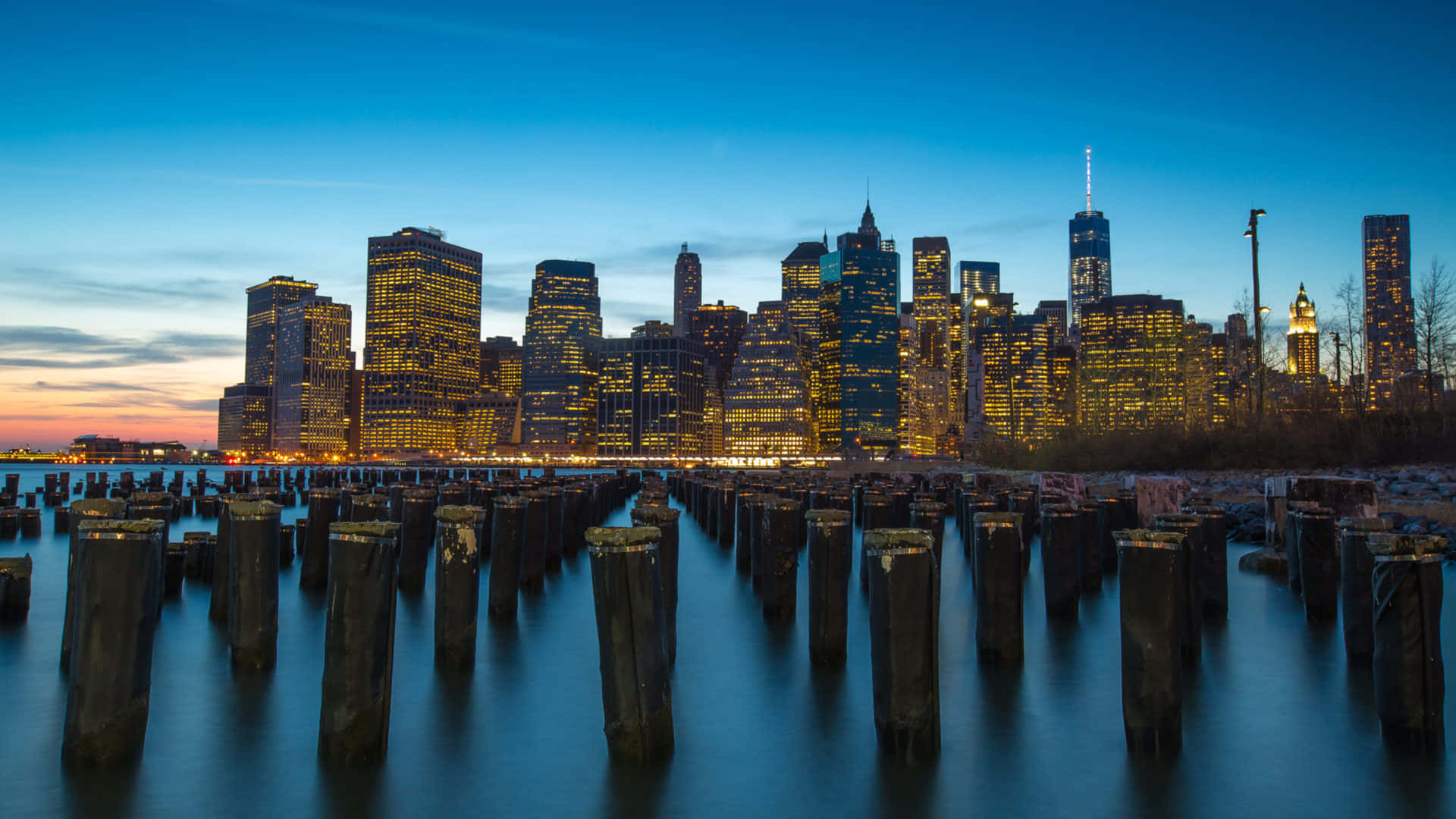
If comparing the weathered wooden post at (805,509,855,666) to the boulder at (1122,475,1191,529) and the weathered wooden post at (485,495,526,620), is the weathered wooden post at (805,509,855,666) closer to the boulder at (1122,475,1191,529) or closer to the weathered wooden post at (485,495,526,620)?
the weathered wooden post at (485,495,526,620)

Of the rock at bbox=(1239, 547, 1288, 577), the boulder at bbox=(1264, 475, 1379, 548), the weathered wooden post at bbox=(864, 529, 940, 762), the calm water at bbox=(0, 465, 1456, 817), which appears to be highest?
the boulder at bbox=(1264, 475, 1379, 548)

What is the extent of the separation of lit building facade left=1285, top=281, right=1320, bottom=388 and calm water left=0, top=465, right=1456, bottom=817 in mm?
49087

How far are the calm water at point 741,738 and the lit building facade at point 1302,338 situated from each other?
49.1 meters

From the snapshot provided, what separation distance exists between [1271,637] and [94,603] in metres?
12.5

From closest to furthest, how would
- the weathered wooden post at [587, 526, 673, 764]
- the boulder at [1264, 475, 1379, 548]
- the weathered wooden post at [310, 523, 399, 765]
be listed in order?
1. the weathered wooden post at [587, 526, 673, 764]
2. the weathered wooden post at [310, 523, 399, 765]
3. the boulder at [1264, 475, 1379, 548]

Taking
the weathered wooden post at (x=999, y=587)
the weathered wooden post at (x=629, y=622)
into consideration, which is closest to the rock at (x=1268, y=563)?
the weathered wooden post at (x=999, y=587)

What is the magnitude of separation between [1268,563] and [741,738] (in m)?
13.7

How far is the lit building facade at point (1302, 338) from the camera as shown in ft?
196

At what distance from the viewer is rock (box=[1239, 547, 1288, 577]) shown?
17.1 metres

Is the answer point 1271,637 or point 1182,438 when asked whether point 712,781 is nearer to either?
point 1271,637

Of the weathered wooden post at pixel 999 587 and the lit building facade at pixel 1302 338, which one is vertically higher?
the lit building facade at pixel 1302 338

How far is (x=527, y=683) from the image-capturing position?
962 cm

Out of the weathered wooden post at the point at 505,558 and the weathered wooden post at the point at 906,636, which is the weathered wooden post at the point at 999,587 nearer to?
the weathered wooden post at the point at 906,636

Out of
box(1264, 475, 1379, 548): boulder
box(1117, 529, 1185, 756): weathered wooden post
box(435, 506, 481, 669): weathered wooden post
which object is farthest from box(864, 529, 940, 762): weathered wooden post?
box(1264, 475, 1379, 548): boulder
